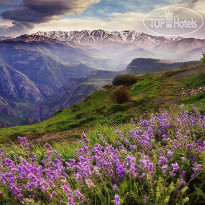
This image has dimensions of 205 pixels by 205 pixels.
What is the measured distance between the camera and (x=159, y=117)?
6641 mm

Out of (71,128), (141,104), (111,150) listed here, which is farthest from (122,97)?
(111,150)

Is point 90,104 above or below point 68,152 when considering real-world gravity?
below

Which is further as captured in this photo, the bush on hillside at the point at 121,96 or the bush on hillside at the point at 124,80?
the bush on hillside at the point at 124,80

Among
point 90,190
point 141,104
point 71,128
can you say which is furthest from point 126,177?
point 141,104

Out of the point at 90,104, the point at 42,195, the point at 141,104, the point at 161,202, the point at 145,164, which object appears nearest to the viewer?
the point at 161,202

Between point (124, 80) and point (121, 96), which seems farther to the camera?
point (124, 80)

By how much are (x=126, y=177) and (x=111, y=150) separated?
71cm

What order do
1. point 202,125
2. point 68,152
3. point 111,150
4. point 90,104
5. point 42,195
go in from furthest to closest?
1. point 90,104
2. point 68,152
3. point 202,125
4. point 111,150
5. point 42,195

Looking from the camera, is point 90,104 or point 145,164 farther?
point 90,104

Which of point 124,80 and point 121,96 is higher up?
point 124,80

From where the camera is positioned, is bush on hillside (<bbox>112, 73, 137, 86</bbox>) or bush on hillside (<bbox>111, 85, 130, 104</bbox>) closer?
bush on hillside (<bbox>111, 85, 130, 104</bbox>)

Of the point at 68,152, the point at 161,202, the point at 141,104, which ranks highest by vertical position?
the point at 161,202

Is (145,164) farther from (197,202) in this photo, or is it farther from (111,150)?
(111,150)

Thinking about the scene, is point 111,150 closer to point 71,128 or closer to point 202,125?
point 202,125
